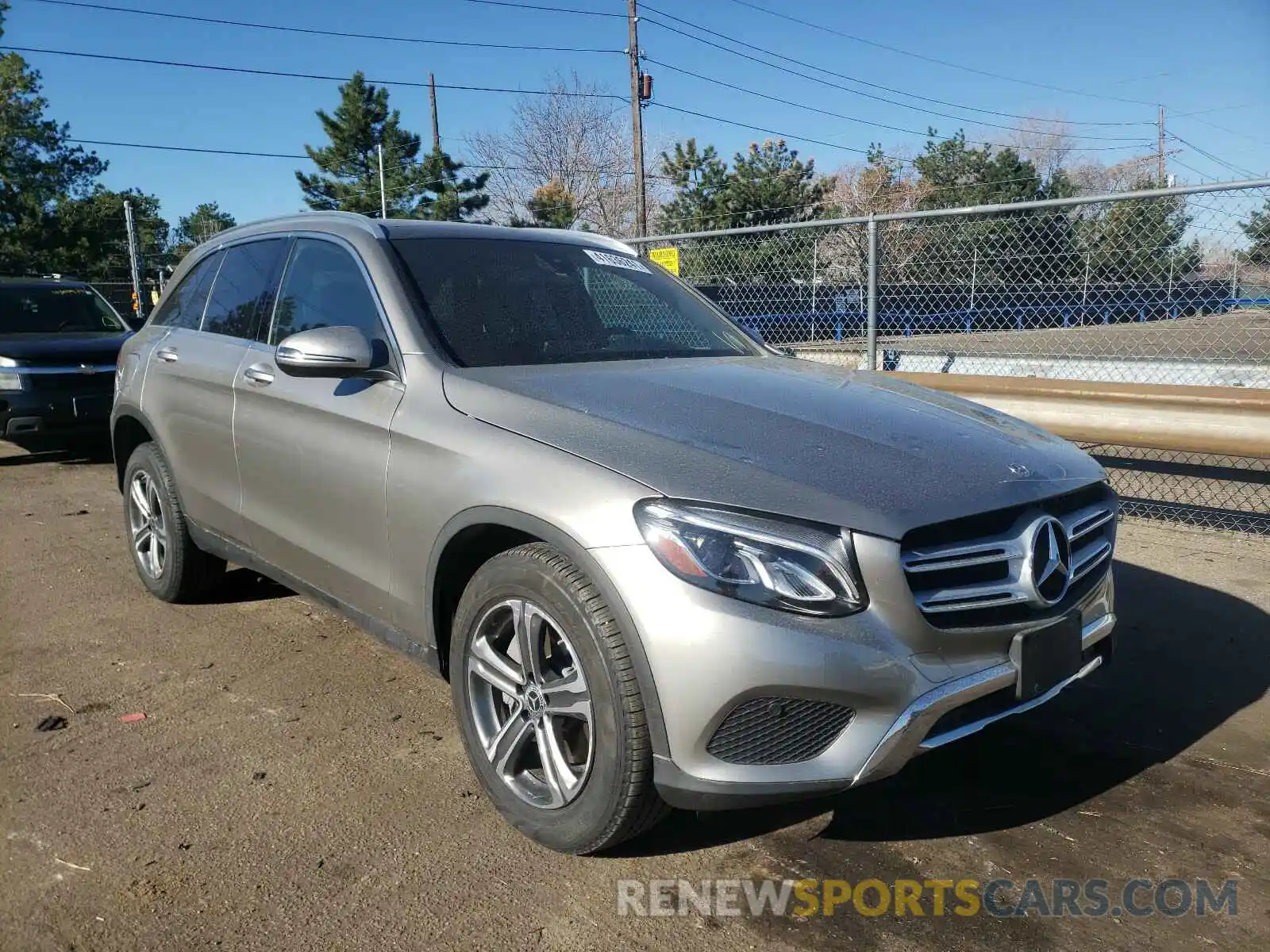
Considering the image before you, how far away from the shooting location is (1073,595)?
2779mm

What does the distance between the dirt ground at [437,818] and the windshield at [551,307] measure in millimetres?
1358

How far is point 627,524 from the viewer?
2400 mm

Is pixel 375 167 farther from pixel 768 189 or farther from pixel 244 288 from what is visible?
pixel 244 288

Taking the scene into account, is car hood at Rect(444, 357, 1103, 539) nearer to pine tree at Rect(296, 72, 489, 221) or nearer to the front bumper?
the front bumper

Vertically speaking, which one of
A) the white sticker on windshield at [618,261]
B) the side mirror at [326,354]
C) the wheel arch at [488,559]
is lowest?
the wheel arch at [488,559]

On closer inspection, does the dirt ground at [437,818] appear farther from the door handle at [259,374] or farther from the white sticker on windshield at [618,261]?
the white sticker on windshield at [618,261]

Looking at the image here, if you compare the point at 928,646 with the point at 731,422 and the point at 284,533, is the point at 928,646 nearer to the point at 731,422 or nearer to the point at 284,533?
the point at 731,422

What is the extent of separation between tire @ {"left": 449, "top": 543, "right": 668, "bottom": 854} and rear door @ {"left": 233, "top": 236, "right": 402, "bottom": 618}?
54 centimetres

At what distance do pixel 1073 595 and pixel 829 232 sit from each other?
8562 millimetres

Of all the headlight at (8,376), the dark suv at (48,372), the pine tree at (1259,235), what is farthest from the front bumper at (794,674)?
the headlight at (8,376)

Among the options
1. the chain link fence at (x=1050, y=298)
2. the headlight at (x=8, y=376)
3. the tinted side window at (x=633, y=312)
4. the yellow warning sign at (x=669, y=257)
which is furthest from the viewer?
the yellow warning sign at (x=669, y=257)

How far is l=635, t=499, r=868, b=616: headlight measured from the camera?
2.30m

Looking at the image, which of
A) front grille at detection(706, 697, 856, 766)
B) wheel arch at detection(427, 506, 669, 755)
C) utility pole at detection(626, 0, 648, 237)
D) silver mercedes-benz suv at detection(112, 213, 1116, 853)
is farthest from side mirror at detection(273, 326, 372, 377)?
utility pole at detection(626, 0, 648, 237)

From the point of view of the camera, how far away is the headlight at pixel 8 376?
8.74 meters
